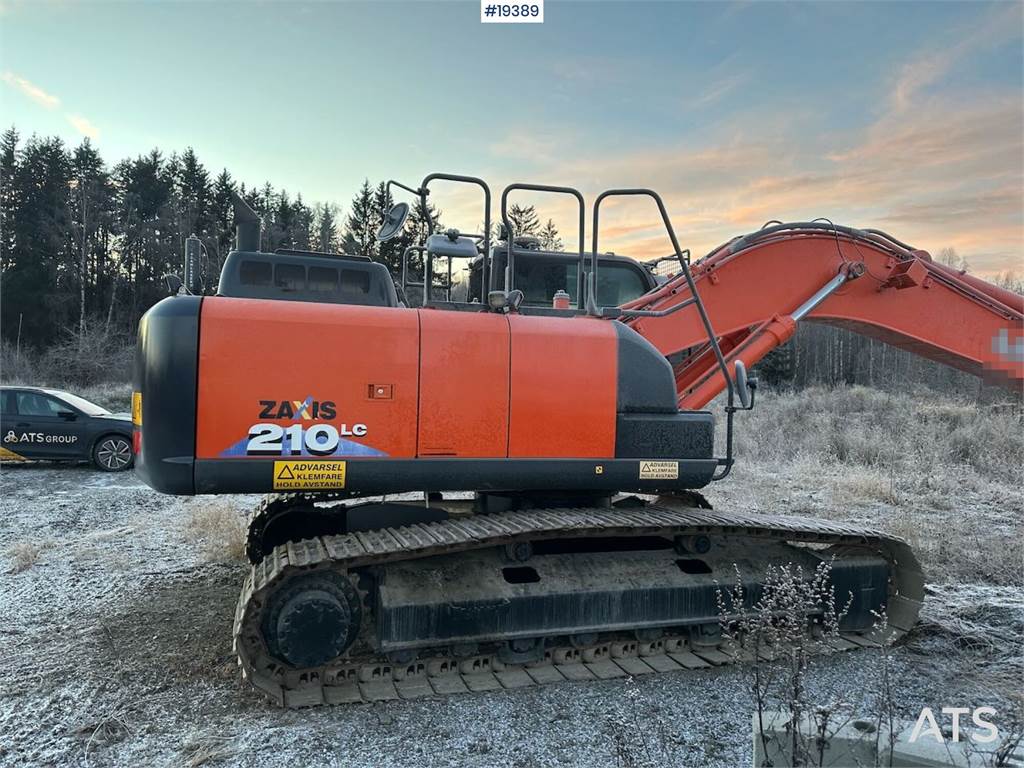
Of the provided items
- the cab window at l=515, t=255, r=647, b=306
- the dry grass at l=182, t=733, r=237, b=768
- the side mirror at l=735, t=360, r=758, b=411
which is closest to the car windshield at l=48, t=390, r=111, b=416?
the cab window at l=515, t=255, r=647, b=306

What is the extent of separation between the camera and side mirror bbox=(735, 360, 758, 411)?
4.29 meters

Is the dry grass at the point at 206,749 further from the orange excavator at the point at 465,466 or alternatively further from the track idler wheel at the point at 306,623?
the track idler wheel at the point at 306,623

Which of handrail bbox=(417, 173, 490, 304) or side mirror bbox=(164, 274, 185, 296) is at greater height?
handrail bbox=(417, 173, 490, 304)

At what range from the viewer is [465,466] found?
13.0 ft

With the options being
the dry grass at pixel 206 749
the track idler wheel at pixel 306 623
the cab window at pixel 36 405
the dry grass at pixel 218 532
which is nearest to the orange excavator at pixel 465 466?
the track idler wheel at pixel 306 623

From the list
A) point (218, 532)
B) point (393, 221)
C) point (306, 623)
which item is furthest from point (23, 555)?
point (393, 221)

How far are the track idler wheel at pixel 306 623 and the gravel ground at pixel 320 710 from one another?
0.92 ft

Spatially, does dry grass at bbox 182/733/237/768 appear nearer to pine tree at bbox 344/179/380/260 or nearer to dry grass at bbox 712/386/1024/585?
dry grass at bbox 712/386/1024/585

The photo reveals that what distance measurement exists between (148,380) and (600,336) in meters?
2.54

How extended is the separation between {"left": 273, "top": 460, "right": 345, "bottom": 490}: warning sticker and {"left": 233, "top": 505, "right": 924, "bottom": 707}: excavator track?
38 cm

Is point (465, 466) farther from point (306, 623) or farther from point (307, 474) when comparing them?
point (306, 623)

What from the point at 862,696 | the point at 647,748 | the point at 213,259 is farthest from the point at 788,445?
the point at 213,259

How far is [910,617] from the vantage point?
4543 mm

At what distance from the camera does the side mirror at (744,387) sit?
429 cm
